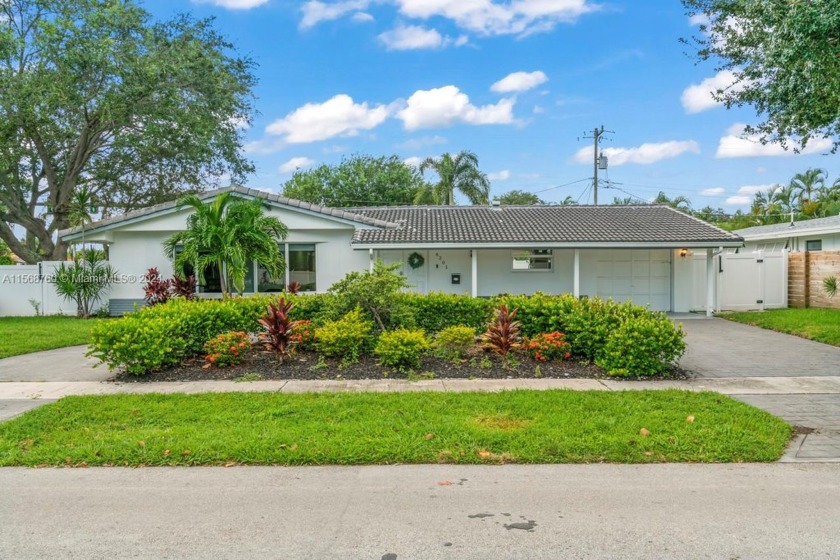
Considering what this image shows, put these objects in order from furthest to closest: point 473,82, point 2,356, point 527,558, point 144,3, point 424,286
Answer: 1. point 473,82
2. point 144,3
3. point 424,286
4. point 2,356
5. point 527,558

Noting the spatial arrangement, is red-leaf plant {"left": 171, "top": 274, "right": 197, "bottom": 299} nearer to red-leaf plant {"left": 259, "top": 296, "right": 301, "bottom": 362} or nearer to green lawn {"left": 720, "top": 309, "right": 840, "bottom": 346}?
red-leaf plant {"left": 259, "top": 296, "right": 301, "bottom": 362}

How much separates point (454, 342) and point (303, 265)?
839 centimetres

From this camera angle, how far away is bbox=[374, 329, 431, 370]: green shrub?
27.0 feet

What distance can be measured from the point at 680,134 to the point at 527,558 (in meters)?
20.0

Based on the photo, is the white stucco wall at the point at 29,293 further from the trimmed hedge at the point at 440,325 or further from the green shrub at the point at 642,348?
the green shrub at the point at 642,348

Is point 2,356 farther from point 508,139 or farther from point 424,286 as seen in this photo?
point 508,139

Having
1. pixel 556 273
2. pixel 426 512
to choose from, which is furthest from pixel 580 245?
pixel 426 512

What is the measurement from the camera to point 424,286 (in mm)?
17859

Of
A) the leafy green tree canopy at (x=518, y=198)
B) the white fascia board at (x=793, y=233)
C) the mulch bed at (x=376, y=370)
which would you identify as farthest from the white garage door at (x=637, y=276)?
the leafy green tree canopy at (x=518, y=198)

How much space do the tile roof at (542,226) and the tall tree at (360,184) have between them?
14823mm

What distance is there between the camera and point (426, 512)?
377 cm

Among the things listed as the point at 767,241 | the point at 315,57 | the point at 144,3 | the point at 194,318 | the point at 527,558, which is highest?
the point at 144,3

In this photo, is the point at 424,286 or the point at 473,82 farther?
the point at 473,82

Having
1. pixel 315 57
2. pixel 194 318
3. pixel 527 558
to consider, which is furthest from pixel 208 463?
pixel 315 57
